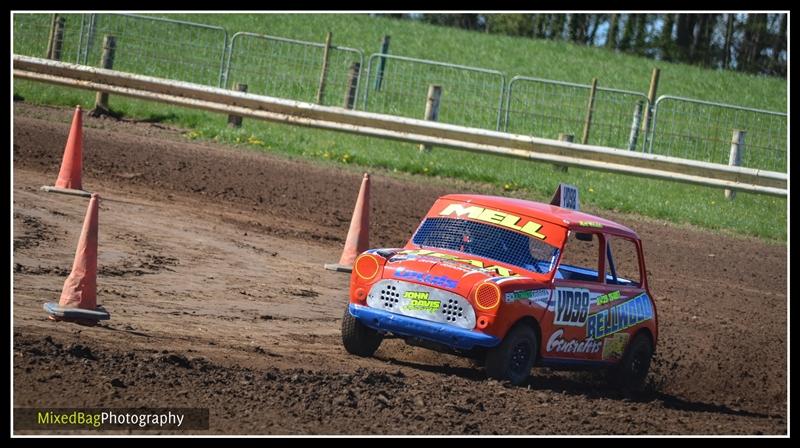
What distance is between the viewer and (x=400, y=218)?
1532 centimetres

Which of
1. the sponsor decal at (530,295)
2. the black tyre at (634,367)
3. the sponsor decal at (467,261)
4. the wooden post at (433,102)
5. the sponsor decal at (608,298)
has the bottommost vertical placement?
the black tyre at (634,367)

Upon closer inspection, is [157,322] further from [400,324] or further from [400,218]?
[400,218]

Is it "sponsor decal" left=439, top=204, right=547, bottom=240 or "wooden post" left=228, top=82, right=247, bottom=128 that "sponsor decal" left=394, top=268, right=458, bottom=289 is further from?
"wooden post" left=228, top=82, right=247, bottom=128

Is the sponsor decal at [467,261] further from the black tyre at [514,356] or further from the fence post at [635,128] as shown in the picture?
the fence post at [635,128]

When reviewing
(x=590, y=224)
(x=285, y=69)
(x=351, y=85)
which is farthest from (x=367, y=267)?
(x=285, y=69)

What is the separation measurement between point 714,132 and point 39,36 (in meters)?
12.8

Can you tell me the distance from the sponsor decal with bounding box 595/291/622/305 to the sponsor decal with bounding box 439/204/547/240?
0.69 meters

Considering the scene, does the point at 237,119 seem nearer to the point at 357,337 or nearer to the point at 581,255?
the point at 581,255

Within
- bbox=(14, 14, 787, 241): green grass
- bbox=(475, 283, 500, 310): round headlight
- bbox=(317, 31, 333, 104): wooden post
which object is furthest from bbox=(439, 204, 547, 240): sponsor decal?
bbox=(317, 31, 333, 104): wooden post

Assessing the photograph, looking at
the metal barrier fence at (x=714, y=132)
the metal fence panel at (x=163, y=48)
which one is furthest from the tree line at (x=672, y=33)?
the metal fence panel at (x=163, y=48)

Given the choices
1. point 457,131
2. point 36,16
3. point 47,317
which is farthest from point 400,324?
point 36,16

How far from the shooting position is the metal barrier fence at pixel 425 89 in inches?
886

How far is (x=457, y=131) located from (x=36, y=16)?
9799mm

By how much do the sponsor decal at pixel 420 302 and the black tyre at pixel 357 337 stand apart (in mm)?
540
